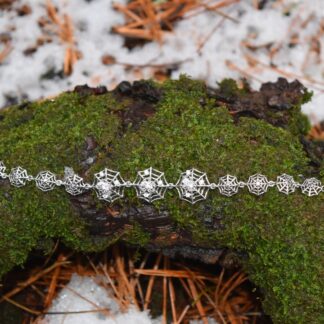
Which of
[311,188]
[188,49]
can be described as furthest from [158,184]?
[188,49]

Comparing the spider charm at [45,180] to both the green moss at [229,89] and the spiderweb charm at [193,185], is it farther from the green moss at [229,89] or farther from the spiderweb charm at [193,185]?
the green moss at [229,89]

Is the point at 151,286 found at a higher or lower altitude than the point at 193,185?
lower

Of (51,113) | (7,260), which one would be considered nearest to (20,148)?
(51,113)

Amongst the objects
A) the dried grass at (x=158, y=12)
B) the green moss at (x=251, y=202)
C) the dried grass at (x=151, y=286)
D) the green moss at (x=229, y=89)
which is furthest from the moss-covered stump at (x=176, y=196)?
the dried grass at (x=158, y=12)

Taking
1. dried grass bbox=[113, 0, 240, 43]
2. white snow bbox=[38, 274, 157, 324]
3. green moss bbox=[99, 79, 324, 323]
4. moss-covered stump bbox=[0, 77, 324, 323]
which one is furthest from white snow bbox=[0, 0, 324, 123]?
white snow bbox=[38, 274, 157, 324]

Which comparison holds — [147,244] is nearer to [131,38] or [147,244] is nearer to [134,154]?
[134,154]

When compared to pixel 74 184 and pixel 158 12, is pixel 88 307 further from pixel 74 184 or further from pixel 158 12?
pixel 158 12

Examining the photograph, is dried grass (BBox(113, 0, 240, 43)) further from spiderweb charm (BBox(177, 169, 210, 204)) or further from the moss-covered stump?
spiderweb charm (BBox(177, 169, 210, 204))

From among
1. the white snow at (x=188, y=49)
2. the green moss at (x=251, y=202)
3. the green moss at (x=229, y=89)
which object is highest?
the white snow at (x=188, y=49)
